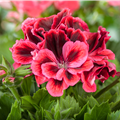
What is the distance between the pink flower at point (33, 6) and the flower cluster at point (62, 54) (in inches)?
15.5

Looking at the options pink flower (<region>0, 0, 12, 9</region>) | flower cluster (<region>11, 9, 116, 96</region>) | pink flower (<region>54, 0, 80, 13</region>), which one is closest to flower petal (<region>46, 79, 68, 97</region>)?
flower cluster (<region>11, 9, 116, 96</region>)

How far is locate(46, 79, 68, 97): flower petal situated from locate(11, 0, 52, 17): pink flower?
17.9 inches

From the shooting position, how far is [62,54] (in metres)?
0.24

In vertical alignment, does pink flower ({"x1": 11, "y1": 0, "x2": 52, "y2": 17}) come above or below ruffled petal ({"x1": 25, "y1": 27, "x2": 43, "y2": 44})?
above

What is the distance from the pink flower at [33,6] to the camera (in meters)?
0.62

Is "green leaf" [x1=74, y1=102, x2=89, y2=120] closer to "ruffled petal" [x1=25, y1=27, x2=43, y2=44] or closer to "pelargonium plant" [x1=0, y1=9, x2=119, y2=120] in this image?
"pelargonium plant" [x1=0, y1=9, x2=119, y2=120]

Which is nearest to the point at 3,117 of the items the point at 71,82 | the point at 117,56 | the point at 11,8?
the point at 71,82

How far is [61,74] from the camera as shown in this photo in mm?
217

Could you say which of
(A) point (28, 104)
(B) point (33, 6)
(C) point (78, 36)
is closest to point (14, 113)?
(A) point (28, 104)

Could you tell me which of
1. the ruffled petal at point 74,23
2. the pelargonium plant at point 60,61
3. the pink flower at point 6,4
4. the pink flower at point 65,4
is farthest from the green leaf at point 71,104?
the pink flower at point 6,4

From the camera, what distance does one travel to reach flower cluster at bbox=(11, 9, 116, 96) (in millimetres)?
216

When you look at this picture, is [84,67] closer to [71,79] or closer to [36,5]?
[71,79]

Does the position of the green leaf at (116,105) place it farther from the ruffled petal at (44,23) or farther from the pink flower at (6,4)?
the pink flower at (6,4)

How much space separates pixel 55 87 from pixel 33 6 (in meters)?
0.48
